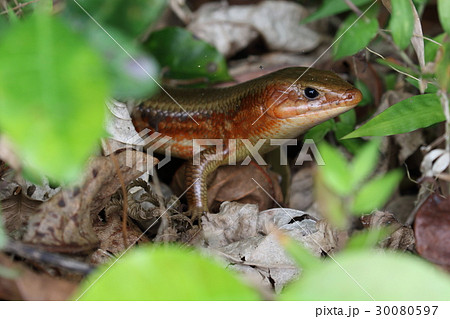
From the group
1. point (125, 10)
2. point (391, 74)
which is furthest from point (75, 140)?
point (391, 74)

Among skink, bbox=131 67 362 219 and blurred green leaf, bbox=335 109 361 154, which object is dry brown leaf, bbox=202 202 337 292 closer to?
skink, bbox=131 67 362 219

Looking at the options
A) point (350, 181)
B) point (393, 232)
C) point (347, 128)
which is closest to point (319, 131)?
point (347, 128)

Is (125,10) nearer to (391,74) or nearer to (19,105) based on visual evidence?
(19,105)

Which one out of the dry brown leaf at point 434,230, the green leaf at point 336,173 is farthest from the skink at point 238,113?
the green leaf at point 336,173

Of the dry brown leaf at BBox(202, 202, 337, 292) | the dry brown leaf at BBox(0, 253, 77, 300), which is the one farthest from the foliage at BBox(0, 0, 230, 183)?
the dry brown leaf at BBox(202, 202, 337, 292)

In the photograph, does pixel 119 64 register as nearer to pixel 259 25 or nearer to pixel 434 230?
pixel 434 230

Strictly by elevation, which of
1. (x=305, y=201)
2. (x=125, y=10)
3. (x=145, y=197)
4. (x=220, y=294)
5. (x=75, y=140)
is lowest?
(x=305, y=201)
